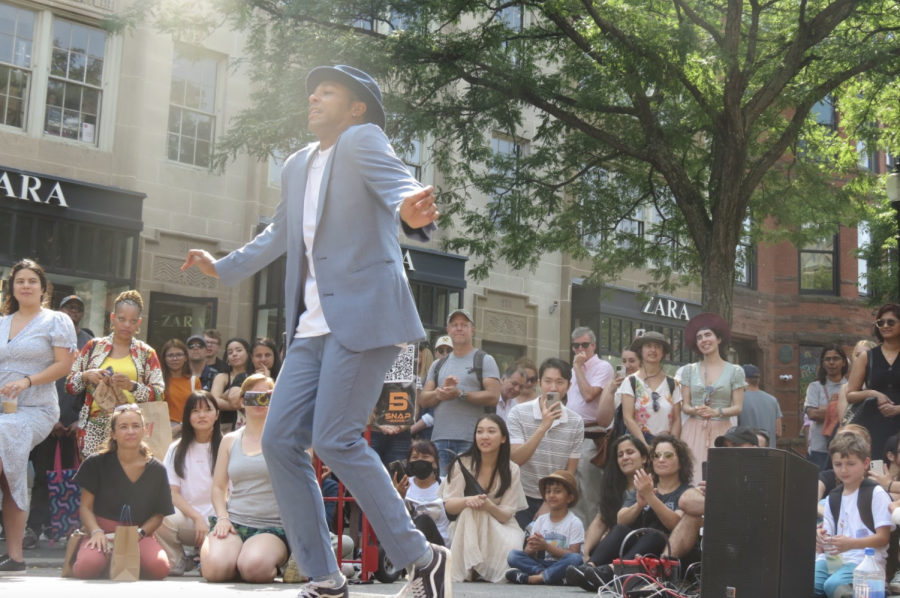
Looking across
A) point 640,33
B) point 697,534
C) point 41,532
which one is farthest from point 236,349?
point 640,33

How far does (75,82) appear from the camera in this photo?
660 inches

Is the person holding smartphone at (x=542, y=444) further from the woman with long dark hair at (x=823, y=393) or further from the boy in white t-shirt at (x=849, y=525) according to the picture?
the woman with long dark hair at (x=823, y=393)

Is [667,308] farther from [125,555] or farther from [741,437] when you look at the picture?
[125,555]

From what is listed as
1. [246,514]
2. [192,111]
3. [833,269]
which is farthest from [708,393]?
[833,269]

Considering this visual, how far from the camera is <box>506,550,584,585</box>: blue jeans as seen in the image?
316 inches

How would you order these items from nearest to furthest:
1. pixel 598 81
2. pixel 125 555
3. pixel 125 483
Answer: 1. pixel 125 555
2. pixel 125 483
3. pixel 598 81

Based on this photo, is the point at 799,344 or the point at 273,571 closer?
the point at 273,571

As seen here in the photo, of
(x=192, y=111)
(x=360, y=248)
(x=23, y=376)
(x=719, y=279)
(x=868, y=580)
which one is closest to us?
(x=360, y=248)

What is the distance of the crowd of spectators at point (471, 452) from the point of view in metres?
7.37

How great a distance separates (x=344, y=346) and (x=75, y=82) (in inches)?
557

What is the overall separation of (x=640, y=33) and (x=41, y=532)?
8157 mm

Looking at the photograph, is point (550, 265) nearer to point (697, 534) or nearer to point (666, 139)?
point (666, 139)

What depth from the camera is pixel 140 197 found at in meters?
17.0

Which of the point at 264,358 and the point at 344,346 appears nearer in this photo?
the point at 344,346
